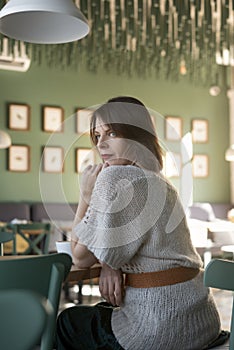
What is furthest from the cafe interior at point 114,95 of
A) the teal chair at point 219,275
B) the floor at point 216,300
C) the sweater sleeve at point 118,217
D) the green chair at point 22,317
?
the green chair at point 22,317

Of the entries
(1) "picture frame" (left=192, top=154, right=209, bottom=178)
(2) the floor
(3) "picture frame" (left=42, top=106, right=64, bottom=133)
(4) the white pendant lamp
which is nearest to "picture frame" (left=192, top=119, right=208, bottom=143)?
(1) "picture frame" (left=192, top=154, right=209, bottom=178)

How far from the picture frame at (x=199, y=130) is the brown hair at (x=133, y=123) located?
7.59m

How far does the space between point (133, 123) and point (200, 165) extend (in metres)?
7.69

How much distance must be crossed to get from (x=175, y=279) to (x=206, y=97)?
26.7ft

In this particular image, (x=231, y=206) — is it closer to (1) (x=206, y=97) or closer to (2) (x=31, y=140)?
(1) (x=206, y=97)

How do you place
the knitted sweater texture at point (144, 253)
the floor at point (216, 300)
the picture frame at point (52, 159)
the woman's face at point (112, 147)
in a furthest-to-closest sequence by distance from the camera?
the picture frame at point (52, 159)
the floor at point (216, 300)
the woman's face at point (112, 147)
the knitted sweater texture at point (144, 253)

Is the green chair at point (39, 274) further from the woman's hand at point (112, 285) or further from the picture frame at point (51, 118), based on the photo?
the picture frame at point (51, 118)

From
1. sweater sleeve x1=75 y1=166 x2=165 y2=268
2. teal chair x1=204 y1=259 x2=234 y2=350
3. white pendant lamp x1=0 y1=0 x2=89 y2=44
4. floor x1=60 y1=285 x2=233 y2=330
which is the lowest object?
floor x1=60 y1=285 x2=233 y2=330

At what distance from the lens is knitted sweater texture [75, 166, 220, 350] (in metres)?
1.78

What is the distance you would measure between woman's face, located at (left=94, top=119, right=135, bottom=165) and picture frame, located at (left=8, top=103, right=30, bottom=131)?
21.1 ft

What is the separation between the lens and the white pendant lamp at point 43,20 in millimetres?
2463

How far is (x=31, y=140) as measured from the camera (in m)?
8.48

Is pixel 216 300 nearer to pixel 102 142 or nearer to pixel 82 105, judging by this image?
pixel 82 105

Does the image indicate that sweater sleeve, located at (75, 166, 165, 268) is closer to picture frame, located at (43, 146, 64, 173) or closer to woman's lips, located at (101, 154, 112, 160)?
woman's lips, located at (101, 154, 112, 160)
